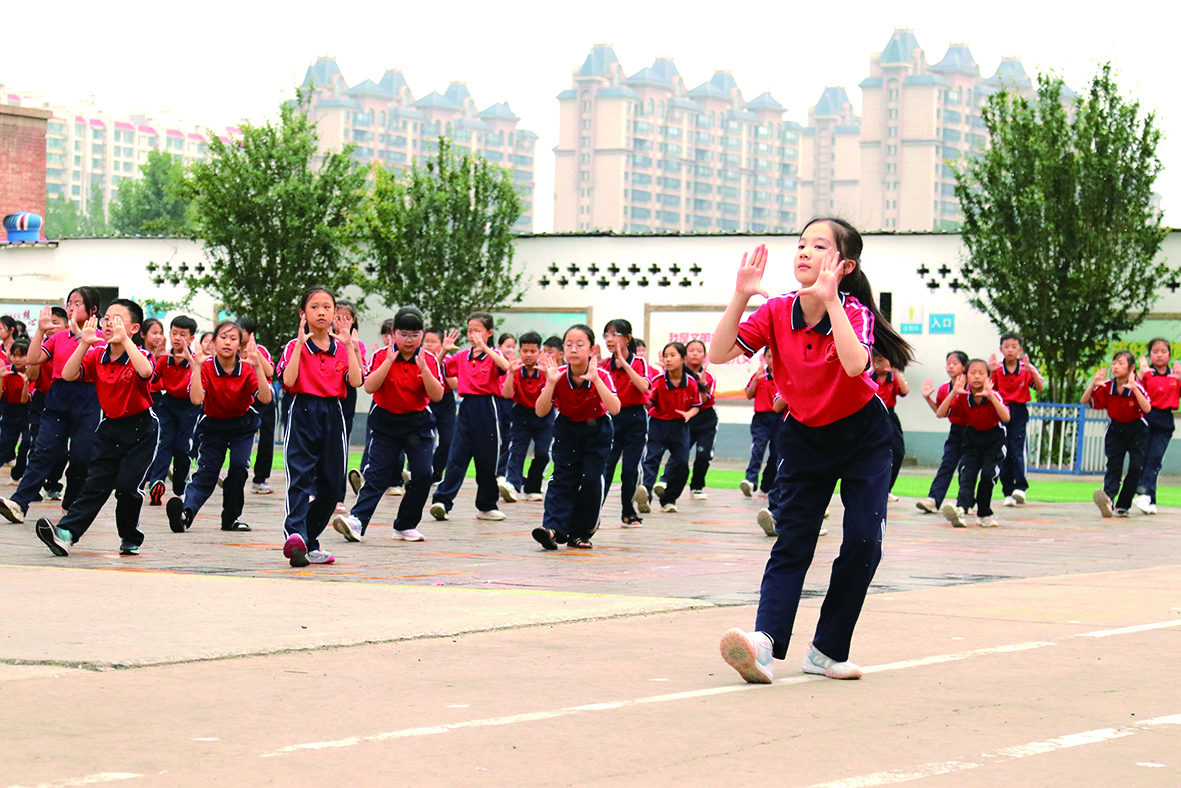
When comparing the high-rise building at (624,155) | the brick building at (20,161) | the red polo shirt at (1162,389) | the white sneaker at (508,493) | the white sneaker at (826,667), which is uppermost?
the high-rise building at (624,155)

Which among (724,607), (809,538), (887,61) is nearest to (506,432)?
(724,607)

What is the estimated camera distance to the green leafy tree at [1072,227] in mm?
26391

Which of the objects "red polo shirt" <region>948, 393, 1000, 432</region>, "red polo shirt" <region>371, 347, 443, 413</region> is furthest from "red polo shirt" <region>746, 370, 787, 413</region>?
"red polo shirt" <region>371, 347, 443, 413</region>

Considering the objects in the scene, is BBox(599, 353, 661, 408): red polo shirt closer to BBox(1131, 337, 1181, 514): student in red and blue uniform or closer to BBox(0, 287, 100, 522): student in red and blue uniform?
BBox(0, 287, 100, 522): student in red and blue uniform

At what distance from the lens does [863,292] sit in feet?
21.4

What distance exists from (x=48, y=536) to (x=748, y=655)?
5.97 meters

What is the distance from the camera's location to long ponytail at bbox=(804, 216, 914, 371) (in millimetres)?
6434

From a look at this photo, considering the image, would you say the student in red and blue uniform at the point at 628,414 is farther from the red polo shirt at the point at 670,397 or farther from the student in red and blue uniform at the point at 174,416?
the student in red and blue uniform at the point at 174,416

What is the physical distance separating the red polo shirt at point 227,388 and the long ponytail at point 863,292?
7.18 m

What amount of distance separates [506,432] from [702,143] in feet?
598

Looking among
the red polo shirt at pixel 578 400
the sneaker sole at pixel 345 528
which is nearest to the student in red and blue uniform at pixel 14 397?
the sneaker sole at pixel 345 528

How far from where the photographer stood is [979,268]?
89.7 ft

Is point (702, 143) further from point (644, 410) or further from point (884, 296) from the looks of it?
point (644, 410)

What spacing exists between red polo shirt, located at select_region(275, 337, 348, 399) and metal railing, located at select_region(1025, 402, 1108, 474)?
1820cm
